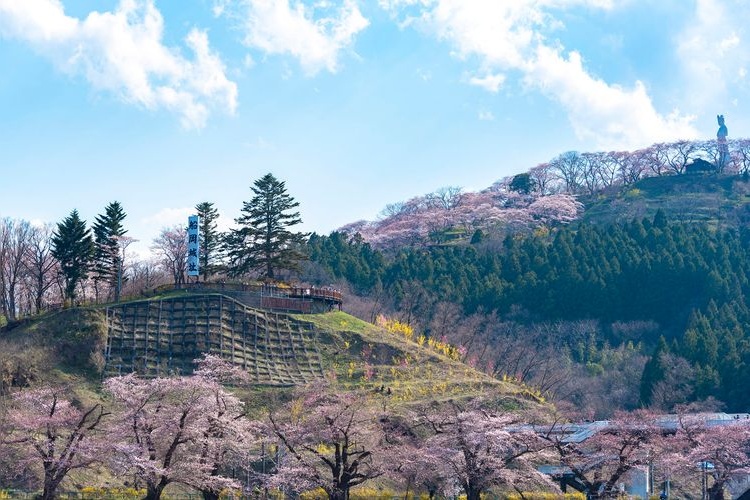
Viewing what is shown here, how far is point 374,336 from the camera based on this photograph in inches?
1784

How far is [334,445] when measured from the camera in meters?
29.3

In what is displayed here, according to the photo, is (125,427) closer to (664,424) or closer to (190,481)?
(190,481)

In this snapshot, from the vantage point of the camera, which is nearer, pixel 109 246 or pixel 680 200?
pixel 109 246

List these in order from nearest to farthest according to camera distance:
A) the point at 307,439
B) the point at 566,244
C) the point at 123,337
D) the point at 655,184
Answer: the point at 307,439 < the point at 123,337 < the point at 566,244 < the point at 655,184

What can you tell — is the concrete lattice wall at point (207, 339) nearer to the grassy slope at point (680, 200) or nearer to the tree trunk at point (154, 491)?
the tree trunk at point (154, 491)

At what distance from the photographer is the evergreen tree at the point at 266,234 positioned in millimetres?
48406

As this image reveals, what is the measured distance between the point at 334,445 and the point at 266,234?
69.0ft

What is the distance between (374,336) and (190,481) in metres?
19.1

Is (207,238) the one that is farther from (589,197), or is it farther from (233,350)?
(589,197)

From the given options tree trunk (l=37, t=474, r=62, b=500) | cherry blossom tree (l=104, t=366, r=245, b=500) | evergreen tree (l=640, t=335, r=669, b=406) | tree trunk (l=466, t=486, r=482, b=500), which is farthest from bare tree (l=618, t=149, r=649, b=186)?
tree trunk (l=37, t=474, r=62, b=500)

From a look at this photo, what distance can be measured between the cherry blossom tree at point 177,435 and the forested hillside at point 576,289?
25.1 metres

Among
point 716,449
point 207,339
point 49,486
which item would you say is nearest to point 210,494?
point 49,486

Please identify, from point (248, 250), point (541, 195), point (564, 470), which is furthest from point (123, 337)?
point (541, 195)

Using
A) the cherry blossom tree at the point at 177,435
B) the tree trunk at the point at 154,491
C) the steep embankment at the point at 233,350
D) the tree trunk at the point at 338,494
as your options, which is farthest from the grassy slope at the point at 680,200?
the tree trunk at the point at 154,491
